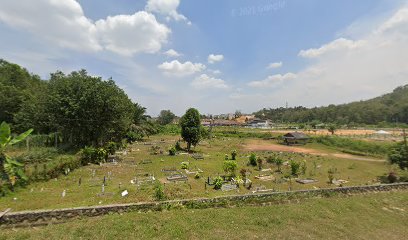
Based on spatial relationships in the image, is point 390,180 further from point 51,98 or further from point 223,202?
point 51,98

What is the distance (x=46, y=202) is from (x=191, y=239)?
8467mm

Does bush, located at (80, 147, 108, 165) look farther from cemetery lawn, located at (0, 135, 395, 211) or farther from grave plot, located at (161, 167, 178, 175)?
grave plot, located at (161, 167, 178, 175)

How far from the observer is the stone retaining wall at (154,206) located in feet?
34.0

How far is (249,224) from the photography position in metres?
11.5

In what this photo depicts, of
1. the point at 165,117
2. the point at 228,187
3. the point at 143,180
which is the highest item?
the point at 165,117

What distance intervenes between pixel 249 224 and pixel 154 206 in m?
4.50

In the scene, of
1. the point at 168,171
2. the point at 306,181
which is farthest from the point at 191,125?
the point at 306,181

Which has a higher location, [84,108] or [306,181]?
[84,108]

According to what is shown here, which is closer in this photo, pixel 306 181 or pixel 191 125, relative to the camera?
pixel 306 181

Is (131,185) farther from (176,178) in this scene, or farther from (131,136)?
(131,136)

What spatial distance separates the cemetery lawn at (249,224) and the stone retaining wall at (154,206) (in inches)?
12.8

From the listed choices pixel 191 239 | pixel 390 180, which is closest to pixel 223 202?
pixel 191 239

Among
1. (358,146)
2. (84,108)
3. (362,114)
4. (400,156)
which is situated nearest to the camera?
(400,156)

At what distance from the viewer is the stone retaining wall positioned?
10.4 m
